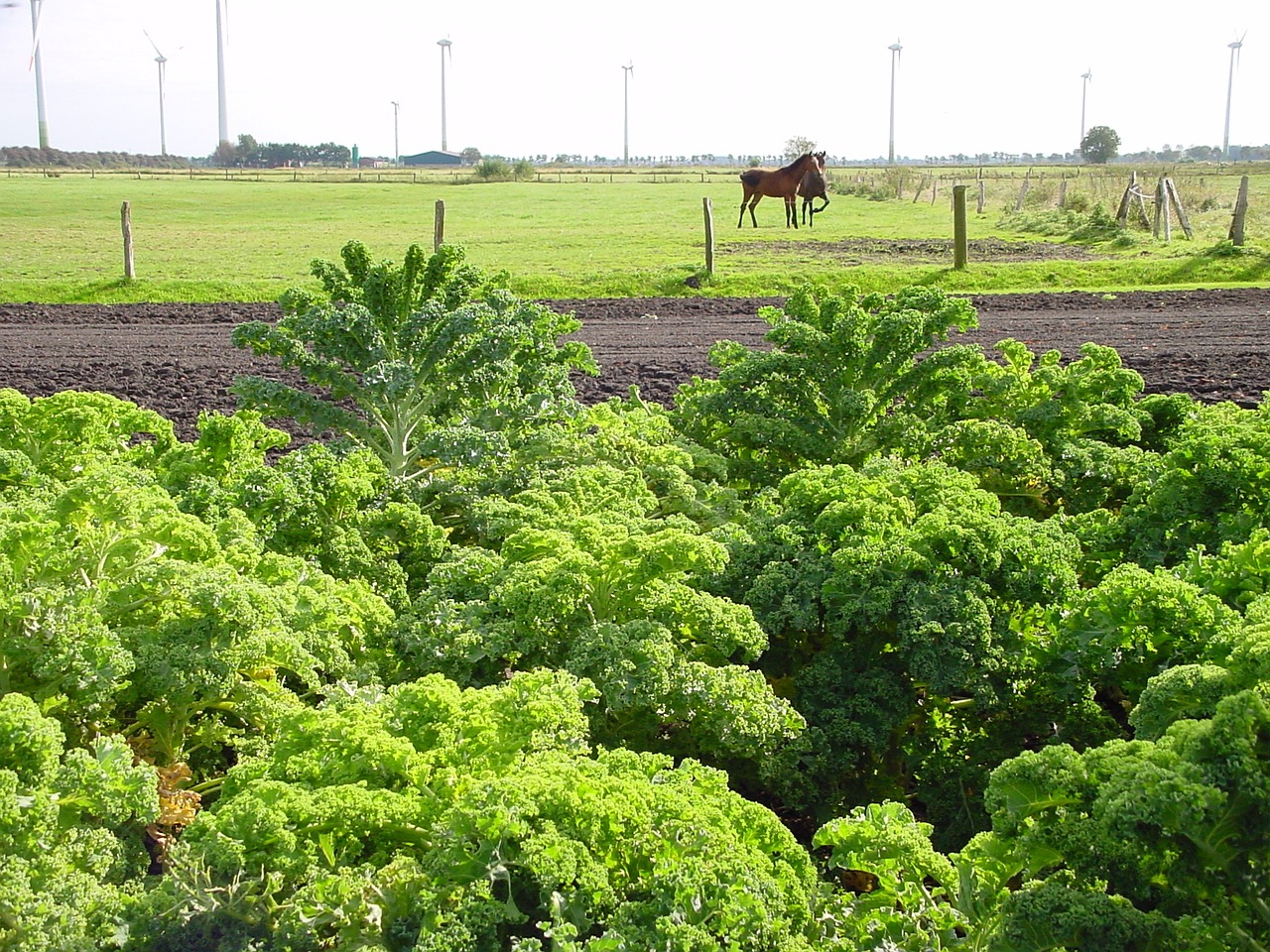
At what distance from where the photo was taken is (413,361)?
24.1 ft

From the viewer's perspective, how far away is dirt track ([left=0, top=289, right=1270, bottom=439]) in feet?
43.8

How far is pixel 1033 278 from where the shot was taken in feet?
82.3

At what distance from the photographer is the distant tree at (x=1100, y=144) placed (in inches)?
4626

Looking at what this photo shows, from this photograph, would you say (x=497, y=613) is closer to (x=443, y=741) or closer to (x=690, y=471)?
(x=443, y=741)

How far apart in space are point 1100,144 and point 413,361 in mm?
126702

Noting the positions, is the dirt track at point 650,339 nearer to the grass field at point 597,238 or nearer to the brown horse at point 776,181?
the grass field at point 597,238

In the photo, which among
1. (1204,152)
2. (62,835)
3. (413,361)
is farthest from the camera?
(1204,152)

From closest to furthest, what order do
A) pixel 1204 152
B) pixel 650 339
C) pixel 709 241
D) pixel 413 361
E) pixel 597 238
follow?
pixel 413 361
pixel 650 339
pixel 709 241
pixel 597 238
pixel 1204 152

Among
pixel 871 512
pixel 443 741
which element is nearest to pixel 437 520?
pixel 871 512

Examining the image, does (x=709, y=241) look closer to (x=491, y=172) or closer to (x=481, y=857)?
(x=481, y=857)

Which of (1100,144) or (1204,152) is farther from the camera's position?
(1204,152)

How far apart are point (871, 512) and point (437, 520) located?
287 cm

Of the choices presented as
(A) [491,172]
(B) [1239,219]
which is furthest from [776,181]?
(A) [491,172]

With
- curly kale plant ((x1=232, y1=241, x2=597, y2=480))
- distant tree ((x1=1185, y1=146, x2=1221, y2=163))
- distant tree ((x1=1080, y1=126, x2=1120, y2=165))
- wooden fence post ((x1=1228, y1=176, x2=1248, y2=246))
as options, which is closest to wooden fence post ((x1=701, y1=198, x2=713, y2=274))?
wooden fence post ((x1=1228, y1=176, x2=1248, y2=246))
